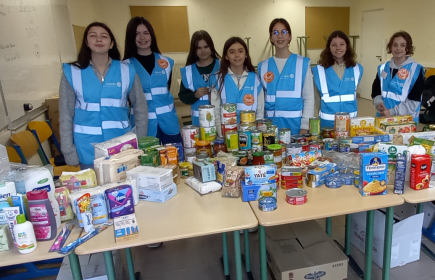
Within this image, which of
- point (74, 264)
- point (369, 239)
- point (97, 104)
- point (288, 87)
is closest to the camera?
point (74, 264)

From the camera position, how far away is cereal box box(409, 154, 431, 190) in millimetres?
1609

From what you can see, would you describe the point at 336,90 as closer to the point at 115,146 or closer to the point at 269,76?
the point at 269,76

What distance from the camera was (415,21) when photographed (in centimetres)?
623

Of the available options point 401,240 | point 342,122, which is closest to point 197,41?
point 342,122

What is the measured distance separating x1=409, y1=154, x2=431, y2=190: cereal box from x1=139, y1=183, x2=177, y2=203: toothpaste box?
49.1 inches

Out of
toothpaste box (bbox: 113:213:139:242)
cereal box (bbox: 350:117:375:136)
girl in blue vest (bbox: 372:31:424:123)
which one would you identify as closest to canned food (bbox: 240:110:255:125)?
cereal box (bbox: 350:117:375:136)

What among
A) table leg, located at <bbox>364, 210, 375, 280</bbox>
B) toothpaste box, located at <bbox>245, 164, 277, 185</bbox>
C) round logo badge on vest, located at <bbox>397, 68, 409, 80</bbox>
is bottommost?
table leg, located at <bbox>364, 210, 375, 280</bbox>

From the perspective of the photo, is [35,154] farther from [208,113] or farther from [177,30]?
[177,30]

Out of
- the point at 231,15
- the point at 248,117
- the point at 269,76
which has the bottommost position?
the point at 248,117

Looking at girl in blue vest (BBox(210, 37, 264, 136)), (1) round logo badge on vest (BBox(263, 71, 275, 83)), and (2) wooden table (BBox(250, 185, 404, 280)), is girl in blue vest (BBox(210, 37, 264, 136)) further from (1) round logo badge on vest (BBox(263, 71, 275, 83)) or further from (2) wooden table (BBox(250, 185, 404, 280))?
(2) wooden table (BBox(250, 185, 404, 280))

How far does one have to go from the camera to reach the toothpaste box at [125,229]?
1.39 m

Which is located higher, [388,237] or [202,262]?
[388,237]

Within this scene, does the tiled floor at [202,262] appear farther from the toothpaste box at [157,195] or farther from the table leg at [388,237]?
the toothpaste box at [157,195]

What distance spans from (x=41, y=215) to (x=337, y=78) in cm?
241
